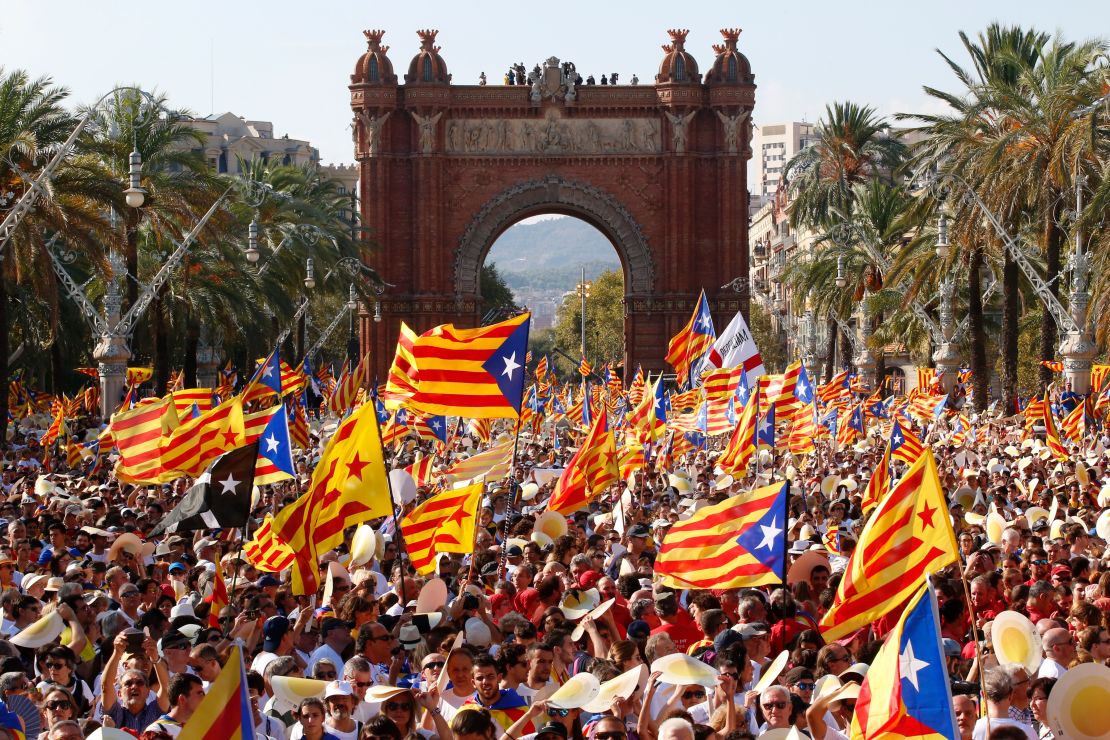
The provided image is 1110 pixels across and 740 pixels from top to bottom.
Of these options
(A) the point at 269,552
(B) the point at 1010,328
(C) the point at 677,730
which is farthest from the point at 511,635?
(B) the point at 1010,328

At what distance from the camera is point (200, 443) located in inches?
687

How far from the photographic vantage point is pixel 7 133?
29906 mm

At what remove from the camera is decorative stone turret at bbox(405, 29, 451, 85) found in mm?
65688

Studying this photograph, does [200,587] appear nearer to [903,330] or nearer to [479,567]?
[479,567]

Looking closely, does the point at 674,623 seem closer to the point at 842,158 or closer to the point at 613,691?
the point at 613,691

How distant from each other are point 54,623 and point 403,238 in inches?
2230

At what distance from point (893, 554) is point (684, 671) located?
5.90ft

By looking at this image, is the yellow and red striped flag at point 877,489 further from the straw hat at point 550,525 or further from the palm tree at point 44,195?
the palm tree at point 44,195

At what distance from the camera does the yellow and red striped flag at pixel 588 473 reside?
1677cm

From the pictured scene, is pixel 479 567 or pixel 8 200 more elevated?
pixel 8 200

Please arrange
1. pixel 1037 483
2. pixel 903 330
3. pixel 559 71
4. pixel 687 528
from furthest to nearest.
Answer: pixel 559 71 < pixel 903 330 < pixel 1037 483 < pixel 687 528

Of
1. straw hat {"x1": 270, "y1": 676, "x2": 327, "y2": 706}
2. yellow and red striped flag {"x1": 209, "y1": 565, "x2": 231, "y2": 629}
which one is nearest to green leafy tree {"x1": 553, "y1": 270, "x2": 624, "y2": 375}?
yellow and red striped flag {"x1": 209, "y1": 565, "x2": 231, "y2": 629}

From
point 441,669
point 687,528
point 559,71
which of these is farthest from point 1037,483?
point 559,71

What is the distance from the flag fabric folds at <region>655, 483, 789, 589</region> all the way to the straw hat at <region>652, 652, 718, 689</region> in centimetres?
244
